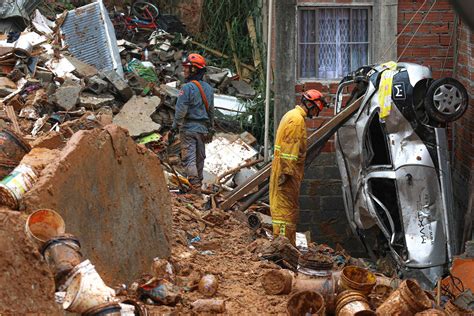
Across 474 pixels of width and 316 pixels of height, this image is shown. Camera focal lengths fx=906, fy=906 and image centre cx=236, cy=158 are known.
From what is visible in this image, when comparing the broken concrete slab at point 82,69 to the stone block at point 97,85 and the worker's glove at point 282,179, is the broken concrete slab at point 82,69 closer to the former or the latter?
the stone block at point 97,85

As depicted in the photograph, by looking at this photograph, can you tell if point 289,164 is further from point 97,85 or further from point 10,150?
point 97,85

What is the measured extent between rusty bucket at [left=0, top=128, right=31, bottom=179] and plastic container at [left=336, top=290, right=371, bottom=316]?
274cm

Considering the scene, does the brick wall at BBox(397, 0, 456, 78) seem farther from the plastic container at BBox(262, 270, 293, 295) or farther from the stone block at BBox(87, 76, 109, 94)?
the plastic container at BBox(262, 270, 293, 295)

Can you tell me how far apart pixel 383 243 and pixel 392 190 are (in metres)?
0.80

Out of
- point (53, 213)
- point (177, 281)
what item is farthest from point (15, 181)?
point (177, 281)

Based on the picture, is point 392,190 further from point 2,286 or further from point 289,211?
point 2,286

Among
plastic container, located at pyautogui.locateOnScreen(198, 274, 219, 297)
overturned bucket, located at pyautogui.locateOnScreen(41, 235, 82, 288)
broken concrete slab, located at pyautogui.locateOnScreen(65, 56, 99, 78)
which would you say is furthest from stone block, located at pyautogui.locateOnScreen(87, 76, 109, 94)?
overturned bucket, located at pyautogui.locateOnScreen(41, 235, 82, 288)

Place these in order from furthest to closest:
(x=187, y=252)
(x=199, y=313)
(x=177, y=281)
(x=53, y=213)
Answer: (x=187, y=252) → (x=177, y=281) → (x=199, y=313) → (x=53, y=213)

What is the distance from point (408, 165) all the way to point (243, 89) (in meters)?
7.47

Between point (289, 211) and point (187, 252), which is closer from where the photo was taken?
point (187, 252)

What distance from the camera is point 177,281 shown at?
7625 millimetres

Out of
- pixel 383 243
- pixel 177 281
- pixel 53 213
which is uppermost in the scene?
pixel 53 213

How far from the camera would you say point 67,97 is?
1510cm

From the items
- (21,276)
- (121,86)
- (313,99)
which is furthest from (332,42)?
(21,276)
